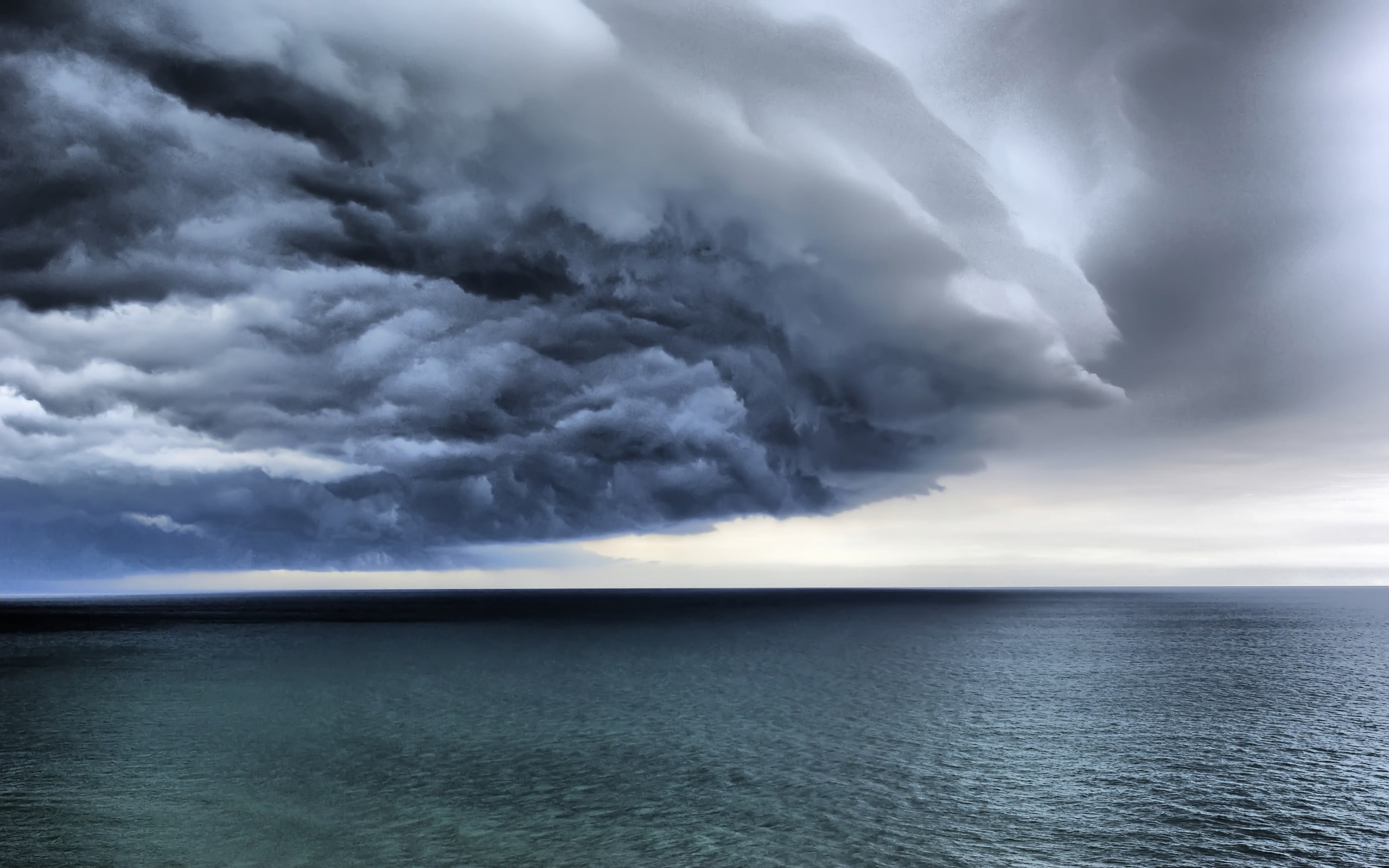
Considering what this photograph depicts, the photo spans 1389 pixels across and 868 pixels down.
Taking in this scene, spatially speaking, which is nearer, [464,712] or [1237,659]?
[464,712]

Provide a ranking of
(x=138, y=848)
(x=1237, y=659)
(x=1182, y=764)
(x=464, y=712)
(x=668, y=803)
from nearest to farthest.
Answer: (x=138, y=848) → (x=668, y=803) → (x=1182, y=764) → (x=464, y=712) → (x=1237, y=659)

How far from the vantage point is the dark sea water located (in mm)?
41500

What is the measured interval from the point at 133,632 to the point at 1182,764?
710ft

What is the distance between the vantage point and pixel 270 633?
621 feet

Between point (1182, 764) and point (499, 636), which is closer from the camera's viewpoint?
point (1182, 764)

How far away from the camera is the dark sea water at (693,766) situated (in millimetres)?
41500

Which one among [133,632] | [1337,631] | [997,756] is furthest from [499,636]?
[1337,631]

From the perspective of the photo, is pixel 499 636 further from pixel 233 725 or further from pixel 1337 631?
pixel 1337 631

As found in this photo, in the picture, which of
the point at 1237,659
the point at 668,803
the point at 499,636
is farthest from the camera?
the point at 499,636

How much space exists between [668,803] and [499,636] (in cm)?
13794

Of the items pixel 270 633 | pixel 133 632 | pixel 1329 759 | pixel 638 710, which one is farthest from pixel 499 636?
pixel 1329 759

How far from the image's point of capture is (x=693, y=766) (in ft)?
191

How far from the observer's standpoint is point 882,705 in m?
83.9

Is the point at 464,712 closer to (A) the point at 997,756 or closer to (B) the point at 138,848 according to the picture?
(B) the point at 138,848
